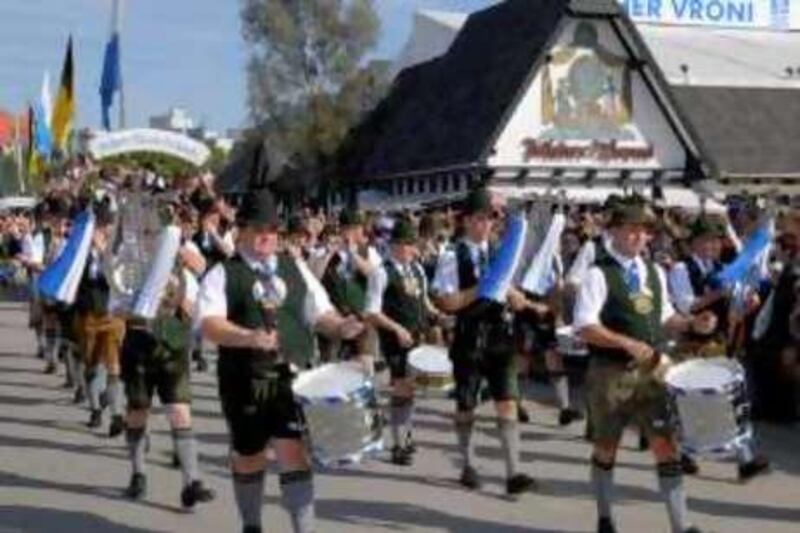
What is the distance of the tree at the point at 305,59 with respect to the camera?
160ft

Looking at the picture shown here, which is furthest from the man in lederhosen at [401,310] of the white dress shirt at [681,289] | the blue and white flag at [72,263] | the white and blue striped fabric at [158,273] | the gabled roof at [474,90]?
the gabled roof at [474,90]

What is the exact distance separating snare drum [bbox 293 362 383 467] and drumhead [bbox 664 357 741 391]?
1675 millimetres

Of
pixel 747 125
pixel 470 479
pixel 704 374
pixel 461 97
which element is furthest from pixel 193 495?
pixel 747 125

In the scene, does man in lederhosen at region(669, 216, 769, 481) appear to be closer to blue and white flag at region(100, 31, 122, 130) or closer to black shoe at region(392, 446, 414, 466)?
black shoe at region(392, 446, 414, 466)

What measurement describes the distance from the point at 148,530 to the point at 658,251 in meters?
6.41

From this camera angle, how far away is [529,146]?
3494cm

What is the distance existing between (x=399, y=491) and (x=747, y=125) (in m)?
31.3

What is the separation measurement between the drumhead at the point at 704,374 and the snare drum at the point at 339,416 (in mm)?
1675

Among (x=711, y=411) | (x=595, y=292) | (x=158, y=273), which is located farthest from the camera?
(x=158, y=273)

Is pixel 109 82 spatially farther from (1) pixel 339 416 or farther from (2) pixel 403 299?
(1) pixel 339 416

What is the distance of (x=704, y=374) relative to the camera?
7.65 meters

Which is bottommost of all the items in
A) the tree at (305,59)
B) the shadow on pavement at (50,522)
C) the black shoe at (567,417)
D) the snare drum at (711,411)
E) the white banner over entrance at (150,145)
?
the shadow on pavement at (50,522)

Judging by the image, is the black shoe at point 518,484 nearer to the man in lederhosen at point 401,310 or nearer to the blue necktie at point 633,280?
the man in lederhosen at point 401,310

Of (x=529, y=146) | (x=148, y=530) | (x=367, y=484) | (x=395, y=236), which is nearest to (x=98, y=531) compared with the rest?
(x=148, y=530)
